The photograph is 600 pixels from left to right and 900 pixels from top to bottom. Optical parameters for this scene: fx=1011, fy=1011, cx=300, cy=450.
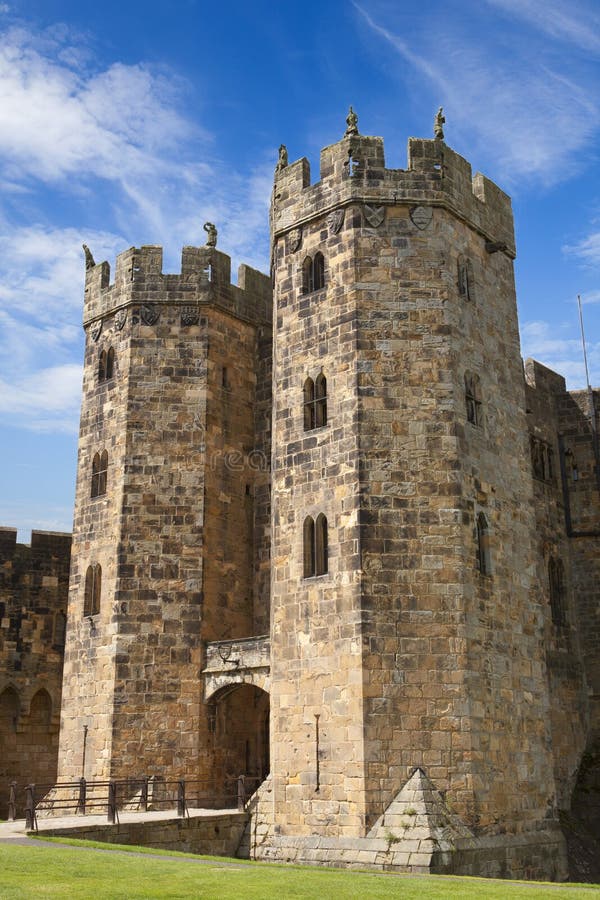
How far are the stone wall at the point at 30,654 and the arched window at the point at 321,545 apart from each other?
12038 mm

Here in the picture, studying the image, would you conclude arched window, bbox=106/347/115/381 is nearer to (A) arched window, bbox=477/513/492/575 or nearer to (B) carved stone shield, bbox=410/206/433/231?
(B) carved stone shield, bbox=410/206/433/231

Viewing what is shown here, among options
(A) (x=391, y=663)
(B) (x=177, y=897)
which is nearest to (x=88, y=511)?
(A) (x=391, y=663)

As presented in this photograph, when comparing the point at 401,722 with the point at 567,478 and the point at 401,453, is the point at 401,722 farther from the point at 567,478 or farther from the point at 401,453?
the point at 567,478

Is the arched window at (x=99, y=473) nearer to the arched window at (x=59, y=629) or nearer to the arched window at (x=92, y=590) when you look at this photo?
the arched window at (x=92, y=590)

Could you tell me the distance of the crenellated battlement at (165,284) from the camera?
2727 cm

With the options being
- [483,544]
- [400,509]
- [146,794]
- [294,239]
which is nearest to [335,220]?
[294,239]

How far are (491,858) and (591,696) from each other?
11.2 metres

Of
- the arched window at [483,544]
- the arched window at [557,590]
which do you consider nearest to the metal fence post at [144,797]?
the arched window at [483,544]

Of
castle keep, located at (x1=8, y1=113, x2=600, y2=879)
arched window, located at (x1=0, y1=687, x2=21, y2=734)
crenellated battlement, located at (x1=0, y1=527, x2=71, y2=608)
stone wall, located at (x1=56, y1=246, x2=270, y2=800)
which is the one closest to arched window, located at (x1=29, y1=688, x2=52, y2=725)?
arched window, located at (x1=0, y1=687, x2=21, y2=734)

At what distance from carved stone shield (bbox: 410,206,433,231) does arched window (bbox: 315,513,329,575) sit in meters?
6.75

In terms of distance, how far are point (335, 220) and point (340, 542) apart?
7.30m

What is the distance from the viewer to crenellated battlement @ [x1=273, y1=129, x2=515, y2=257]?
2228 cm

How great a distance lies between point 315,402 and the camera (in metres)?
22.1

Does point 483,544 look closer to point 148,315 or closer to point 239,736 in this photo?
point 239,736
